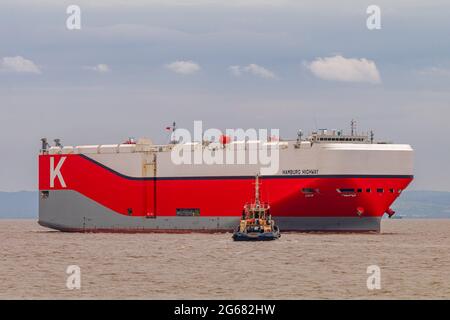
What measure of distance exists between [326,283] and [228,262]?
13.4 meters

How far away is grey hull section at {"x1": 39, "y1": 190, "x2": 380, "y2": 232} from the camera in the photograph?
98188 mm

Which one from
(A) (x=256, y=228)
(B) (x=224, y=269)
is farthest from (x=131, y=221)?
(B) (x=224, y=269)

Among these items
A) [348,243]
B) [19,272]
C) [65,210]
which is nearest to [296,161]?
[348,243]

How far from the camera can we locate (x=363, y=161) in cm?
9688

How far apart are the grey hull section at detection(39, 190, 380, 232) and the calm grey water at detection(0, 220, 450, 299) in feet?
17.2

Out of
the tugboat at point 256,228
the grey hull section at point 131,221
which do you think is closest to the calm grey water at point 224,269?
the tugboat at point 256,228

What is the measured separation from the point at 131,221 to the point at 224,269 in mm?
48641

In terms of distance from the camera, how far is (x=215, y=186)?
102938 mm

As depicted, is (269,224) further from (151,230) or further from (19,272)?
(19,272)

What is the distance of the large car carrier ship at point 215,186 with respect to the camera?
9731 cm

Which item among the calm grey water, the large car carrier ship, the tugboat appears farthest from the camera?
the large car carrier ship

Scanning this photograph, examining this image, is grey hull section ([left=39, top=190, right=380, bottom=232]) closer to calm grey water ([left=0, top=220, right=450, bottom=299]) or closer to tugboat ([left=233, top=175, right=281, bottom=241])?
calm grey water ([left=0, top=220, right=450, bottom=299])

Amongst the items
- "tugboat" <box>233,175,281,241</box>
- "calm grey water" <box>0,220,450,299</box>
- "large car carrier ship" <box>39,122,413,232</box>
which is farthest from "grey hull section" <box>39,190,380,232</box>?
"tugboat" <box>233,175,281,241</box>

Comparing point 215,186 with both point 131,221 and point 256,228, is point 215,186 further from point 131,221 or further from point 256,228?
point 256,228
